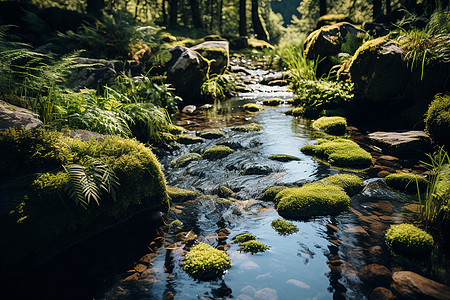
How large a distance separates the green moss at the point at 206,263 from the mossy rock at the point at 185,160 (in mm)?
2966

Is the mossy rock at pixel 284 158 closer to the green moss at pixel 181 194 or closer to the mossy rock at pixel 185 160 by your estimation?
the mossy rock at pixel 185 160

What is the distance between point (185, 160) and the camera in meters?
6.08

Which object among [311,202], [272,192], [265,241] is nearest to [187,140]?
[272,192]

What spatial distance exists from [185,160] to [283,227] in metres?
2.98

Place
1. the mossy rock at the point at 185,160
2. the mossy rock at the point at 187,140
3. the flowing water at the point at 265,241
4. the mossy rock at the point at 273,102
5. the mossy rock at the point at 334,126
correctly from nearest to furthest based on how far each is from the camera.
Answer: the flowing water at the point at 265,241 < the mossy rock at the point at 185,160 < the mossy rock at the point at 187,140 < the mossy rock at the point at 334,126 < the mossy rock at the point at 273,102

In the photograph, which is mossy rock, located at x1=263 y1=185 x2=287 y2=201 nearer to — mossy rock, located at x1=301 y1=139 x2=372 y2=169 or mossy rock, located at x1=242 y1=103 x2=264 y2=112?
mossy rock, located at x1=301 y1=139 x2=372 y2=169

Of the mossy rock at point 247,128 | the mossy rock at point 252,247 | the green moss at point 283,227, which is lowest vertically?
the mossy rock at point 252,247

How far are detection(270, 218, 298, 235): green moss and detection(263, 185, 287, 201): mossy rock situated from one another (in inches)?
28.5

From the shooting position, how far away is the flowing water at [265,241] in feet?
9.02

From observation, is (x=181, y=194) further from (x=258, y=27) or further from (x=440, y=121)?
(x=258, y=27)

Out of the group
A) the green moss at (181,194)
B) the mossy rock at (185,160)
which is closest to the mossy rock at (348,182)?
the green moss at (181,194)

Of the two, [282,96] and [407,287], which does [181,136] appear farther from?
[282,96]

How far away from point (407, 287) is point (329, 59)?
10.9m

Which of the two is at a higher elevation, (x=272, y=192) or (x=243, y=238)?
(x=272, y=192)
